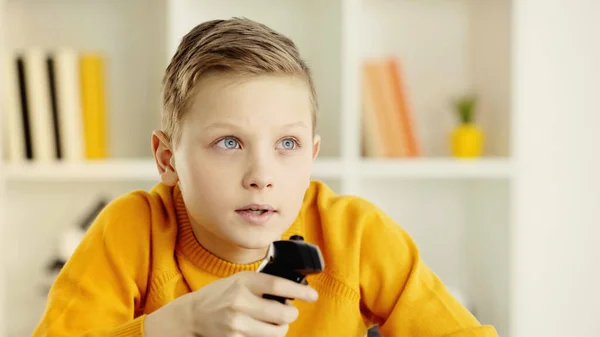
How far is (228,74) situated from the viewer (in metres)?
0.88

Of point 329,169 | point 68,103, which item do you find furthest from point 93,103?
point 329,169

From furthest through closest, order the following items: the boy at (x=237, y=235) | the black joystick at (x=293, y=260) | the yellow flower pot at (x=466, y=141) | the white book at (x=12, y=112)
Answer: the yellow flower pot at (x=466, y=141), the white book at (x=12, y=112), the boy at (x=237, y=235), the black joystick at (x=293, y=260)

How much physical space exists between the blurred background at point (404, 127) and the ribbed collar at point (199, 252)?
3.89 ft

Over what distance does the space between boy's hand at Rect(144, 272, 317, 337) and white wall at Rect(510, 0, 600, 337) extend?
1653 millimetres

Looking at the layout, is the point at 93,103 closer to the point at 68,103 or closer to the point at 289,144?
the point at 68,103

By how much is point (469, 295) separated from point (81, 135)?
4.78ft

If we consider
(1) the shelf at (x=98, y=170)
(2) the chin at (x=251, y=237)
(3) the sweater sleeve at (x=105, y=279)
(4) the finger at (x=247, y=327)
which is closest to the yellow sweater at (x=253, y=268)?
(3) the sweater sleeve at (x=105, y=279)

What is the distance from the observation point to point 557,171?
2.29 m

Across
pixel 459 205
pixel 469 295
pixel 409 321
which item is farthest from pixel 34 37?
pixel 409 321

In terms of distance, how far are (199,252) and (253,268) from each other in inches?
3.1

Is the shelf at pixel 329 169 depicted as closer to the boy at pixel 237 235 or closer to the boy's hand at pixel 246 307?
the boy at pixel 237 235

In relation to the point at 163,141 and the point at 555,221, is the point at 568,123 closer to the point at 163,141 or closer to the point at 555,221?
the point at 555,221

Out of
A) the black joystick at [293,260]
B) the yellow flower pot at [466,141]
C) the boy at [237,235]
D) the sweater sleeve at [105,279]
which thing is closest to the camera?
the black joystick at [293,260]

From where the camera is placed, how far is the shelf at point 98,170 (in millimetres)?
2219
